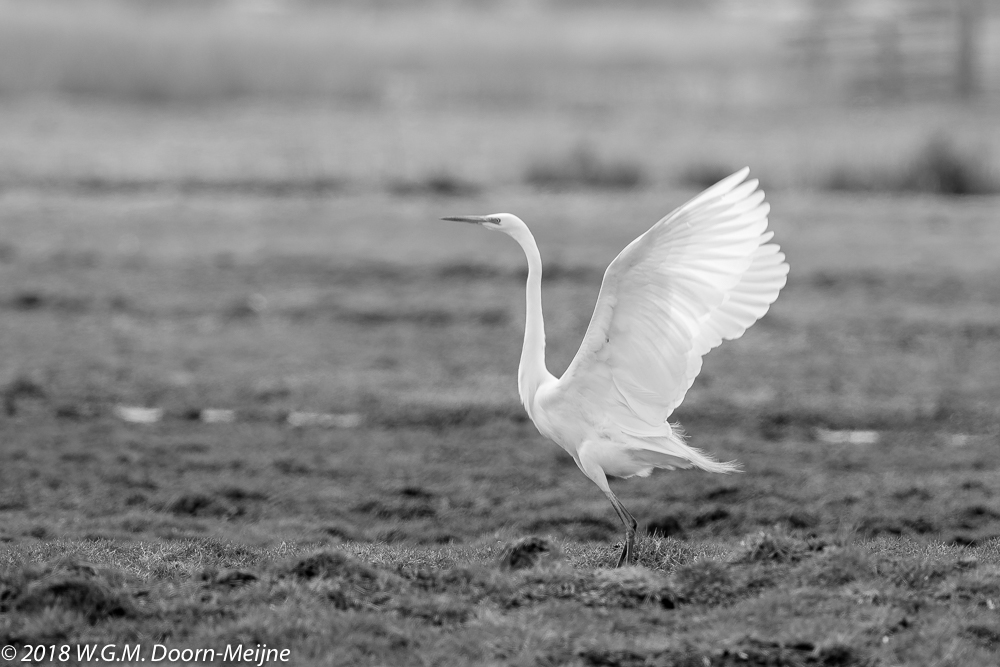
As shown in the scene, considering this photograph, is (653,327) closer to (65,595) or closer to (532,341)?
(532,341)

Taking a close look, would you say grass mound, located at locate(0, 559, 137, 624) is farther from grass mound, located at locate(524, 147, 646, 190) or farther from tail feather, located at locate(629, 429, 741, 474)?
grass mound, located at locate(524, 147, 646, 190)

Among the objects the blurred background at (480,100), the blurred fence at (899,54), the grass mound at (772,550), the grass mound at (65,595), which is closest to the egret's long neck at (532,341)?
the grass mound at (772,550)

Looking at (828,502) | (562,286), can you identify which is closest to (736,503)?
(828,502)

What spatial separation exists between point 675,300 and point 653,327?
206 mm

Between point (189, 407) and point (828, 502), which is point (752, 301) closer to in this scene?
point (828, 502)

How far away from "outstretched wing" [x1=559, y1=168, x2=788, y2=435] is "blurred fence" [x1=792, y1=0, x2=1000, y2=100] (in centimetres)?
3048

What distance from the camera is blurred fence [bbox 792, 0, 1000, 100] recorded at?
35344 millimetres

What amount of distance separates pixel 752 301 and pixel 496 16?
130 ft

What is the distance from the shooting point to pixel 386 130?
28.5 m

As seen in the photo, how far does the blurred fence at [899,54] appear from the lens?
3534cm

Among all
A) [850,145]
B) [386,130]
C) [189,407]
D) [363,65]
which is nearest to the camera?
[189,407]

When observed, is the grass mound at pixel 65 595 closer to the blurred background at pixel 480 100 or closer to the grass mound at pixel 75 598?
the grass mound at pixel 75 598

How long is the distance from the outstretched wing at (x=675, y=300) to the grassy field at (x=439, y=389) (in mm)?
944

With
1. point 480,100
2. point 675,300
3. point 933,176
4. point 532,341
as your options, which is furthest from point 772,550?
point 480,100
